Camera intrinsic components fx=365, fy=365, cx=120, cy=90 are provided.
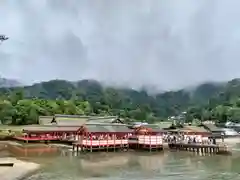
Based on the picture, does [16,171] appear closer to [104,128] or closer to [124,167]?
[124,167]

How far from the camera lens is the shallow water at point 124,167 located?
33969 millimetres

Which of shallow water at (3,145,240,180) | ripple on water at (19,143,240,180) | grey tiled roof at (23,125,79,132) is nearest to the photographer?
ripple on water at (19,143,240,180)

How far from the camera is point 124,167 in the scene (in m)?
40.2

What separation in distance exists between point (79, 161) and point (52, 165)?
5114 mm

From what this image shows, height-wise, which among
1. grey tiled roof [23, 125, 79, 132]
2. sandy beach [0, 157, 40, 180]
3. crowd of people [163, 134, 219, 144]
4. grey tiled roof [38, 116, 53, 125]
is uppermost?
grey tiled roof [38, 116, 53, 125]

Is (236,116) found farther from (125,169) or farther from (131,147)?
(125,169)

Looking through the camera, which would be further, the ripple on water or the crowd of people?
the crowd of people

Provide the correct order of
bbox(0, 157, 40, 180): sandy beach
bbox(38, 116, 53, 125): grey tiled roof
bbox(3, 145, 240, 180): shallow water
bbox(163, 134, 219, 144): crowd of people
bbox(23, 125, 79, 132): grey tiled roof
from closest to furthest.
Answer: bbox(0, 157, 40, 180): sandy beach
bbox(3, 145, 240, 180): shallow water
bbox(23, 125, 79, 132): grey tiled roof
bbox(163, 134, 219, 144): crowd of people
bbox(38, 116, 53, 125): grey tiled roof

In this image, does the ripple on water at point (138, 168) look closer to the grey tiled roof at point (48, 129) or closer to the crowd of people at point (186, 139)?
the crowd of people at point (186, 139)

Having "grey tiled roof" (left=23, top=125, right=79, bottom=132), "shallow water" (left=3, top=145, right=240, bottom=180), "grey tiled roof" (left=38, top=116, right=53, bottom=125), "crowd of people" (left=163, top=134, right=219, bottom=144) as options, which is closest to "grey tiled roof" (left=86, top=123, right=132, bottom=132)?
"shallow water" (left=3, top=145, right=240, bottom=180)

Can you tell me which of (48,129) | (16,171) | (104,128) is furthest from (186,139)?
(16,171)

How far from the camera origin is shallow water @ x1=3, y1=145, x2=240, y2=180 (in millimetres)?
33969

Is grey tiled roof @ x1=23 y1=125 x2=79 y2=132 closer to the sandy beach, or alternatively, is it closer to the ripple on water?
the ripple on water

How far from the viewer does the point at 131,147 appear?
61938 millimetres
